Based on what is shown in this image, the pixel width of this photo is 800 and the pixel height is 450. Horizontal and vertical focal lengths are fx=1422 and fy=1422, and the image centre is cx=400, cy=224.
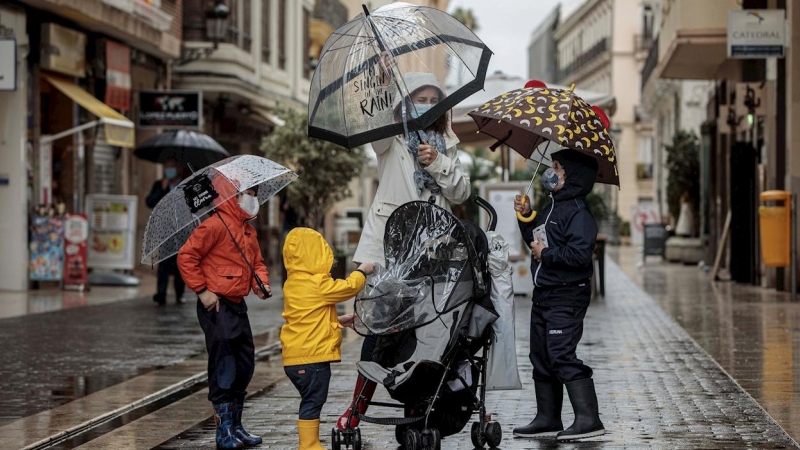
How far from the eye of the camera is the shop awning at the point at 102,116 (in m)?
23.1

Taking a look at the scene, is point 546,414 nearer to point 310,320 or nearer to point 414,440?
point 414,440

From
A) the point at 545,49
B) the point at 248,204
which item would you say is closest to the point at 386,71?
the point at 248,204

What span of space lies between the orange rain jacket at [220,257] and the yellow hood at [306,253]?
58cm

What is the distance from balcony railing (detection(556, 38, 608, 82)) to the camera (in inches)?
3455

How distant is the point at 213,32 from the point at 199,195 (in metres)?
22.1

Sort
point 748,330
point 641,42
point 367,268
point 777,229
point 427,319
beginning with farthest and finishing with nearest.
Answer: point 641,42 → point 777,229 → point 748,330 → point 367,268 → point 427,319

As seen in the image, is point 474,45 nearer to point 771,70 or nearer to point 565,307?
point 565,307

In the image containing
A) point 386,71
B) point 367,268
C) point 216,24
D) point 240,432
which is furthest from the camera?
point 216,24

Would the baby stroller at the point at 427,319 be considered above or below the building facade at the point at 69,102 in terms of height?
below

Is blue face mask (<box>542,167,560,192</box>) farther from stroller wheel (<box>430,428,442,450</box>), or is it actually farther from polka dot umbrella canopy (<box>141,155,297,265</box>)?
stroller wheel (<box>430,428,442,450</box>)

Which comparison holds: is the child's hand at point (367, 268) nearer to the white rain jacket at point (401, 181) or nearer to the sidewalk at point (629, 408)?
the white rain jacket at point (401, 181)

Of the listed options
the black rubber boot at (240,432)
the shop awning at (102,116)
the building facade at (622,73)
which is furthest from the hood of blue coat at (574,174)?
the building facade at (622,73)

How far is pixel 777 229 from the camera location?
19.2 metres

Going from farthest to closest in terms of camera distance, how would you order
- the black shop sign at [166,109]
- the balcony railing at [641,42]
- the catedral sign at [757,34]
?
the balcony railing at [641,42] → the black shop sign at [166,109] → the catedral sign at [757,34]
